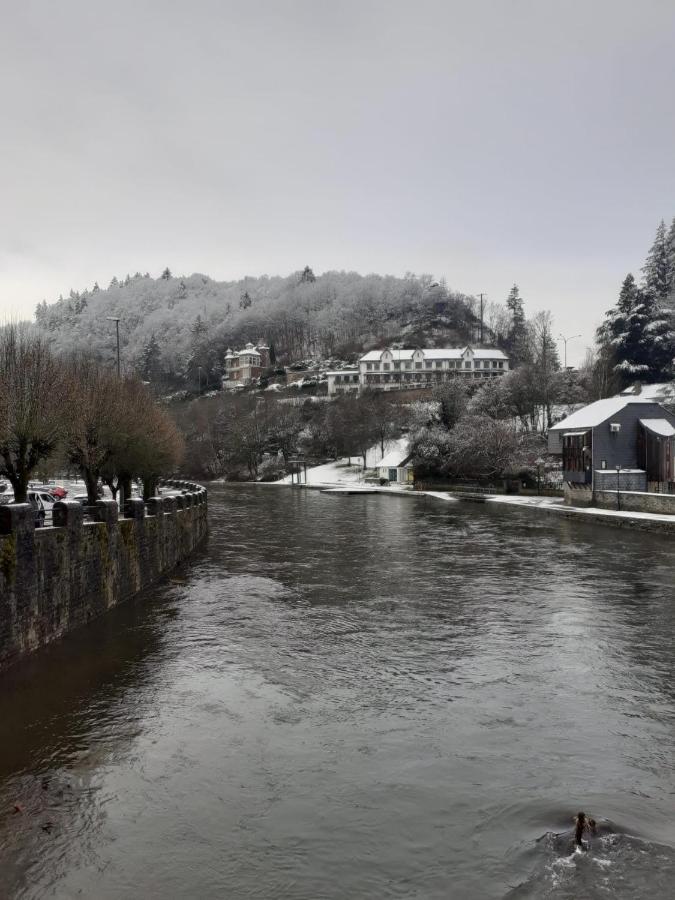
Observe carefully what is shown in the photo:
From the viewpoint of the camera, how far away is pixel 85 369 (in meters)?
30.9

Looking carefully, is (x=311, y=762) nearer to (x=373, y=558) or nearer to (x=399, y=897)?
(x=399, y=897)

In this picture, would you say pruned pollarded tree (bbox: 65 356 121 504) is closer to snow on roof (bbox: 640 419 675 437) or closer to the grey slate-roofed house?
the grey slate-roofed house

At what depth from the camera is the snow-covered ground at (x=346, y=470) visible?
92012 millimetres

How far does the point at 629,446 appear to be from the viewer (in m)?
50.5

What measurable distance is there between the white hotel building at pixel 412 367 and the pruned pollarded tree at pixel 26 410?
102 m

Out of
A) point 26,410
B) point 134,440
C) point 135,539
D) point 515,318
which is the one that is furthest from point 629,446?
point 515,318

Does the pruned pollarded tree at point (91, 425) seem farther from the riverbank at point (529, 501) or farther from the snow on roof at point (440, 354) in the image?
the snow on roof at point (440, 354)

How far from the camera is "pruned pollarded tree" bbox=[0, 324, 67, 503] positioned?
64.8 feet

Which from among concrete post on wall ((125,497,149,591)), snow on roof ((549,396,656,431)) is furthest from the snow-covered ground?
concrete post on wall ((125,497,149,591))

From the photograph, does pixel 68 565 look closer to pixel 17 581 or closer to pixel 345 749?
pixel 17 581

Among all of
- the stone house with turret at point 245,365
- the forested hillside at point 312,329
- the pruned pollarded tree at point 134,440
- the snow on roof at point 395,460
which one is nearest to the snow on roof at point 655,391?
the snow on roof at point 395,460

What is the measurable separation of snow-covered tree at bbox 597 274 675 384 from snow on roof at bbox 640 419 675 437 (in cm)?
2353

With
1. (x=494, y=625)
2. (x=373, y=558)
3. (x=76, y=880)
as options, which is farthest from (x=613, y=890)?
(x=373, y=558)

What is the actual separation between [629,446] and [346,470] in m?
51.6
